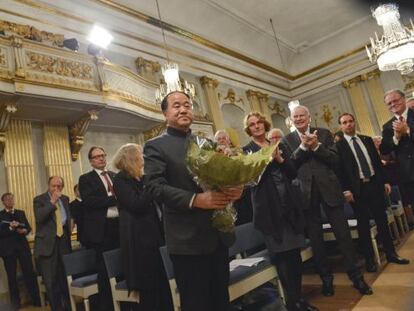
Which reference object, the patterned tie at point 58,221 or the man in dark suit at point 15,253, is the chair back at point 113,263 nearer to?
the patterned tie at point 58,221

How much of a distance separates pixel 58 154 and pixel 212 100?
189 inches

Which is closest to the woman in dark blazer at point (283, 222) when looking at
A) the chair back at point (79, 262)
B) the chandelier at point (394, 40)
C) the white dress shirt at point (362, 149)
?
the white dress shirt at point (362, 149)

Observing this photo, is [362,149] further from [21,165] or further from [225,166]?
[21,165]

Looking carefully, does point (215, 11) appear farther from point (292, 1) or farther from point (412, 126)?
point (412, 126)

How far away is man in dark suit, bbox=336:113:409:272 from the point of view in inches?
126

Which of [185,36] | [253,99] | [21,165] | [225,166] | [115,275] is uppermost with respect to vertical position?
[185,36]

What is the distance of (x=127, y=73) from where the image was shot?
650cm

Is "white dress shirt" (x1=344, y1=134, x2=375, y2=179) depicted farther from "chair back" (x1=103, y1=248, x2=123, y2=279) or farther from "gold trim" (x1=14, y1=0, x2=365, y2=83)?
"gold trim" (x1=14, y1=0, x2=365, y2=83)

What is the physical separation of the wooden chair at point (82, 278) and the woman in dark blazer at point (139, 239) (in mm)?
719

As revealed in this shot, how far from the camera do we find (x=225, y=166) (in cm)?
133

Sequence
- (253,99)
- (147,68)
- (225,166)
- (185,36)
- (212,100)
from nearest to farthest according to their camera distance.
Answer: (225,166) < (147,68) < (185,36) < (212,100) < (253,99)

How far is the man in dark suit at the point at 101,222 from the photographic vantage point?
2.97 meters

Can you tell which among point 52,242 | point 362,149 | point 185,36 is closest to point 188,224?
point 362,149

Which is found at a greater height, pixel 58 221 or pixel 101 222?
pixel 58 221
